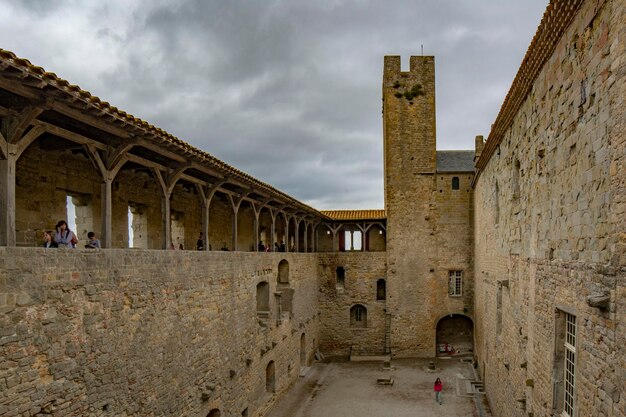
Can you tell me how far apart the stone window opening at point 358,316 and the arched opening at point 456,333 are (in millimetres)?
4130

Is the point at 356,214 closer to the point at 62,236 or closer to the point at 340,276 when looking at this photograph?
the point at 340,276

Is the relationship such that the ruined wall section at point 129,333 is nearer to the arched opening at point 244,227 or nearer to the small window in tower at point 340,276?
the arched opening at point 244,227

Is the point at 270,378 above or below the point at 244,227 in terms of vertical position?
below

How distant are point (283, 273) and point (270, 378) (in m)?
4.16

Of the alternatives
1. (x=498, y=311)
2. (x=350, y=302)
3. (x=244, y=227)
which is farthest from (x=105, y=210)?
(x=350, y=302)

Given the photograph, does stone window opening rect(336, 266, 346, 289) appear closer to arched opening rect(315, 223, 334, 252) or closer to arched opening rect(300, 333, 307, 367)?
arched opening rect(315, 223, 334, 252)

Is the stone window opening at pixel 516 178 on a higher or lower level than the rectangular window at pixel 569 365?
higher

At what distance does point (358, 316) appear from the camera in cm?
2698

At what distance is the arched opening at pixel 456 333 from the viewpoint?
26.4m

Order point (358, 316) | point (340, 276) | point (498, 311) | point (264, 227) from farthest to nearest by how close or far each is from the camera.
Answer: point (340, 276), point (358, 316), point (264, 227), point (498, 311)

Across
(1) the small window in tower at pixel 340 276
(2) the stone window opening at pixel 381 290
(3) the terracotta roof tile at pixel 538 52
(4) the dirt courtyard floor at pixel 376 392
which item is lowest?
(4) the dirt courtyard floor at pixel 376 392

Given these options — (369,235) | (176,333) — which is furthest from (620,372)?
(369,235)

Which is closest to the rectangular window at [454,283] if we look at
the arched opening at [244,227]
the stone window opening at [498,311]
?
the arched opening at [244,227]

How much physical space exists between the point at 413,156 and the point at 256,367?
1577 centimetres
